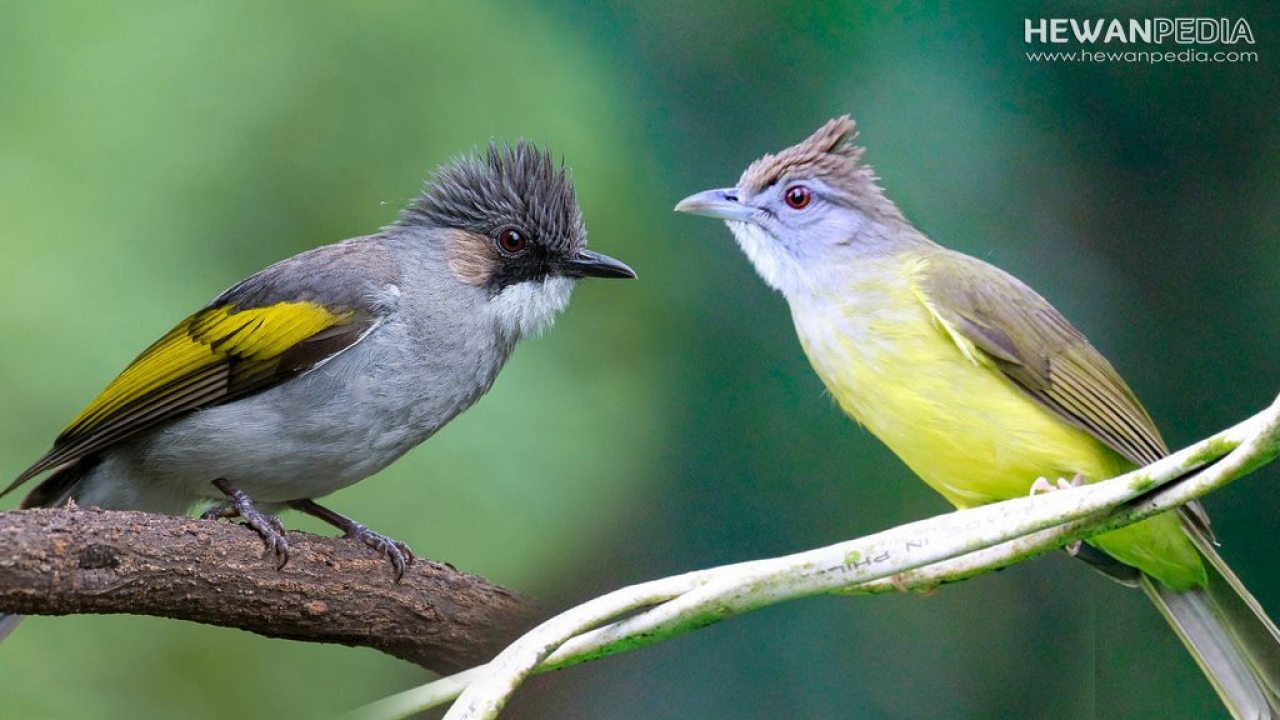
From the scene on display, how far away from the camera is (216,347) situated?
73.1 inches

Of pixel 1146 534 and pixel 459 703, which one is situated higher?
pixel 1146 534

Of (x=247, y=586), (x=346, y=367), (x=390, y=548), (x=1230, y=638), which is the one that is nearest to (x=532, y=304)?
(x=346, y=367)

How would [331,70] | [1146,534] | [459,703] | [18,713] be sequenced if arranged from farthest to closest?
1. [331,70]
2. [18,713]
3. [1146,534]
4. [459,703]

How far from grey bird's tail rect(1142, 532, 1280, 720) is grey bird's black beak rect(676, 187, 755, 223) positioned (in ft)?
2.04

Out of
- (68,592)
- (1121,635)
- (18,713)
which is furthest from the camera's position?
(18,713)

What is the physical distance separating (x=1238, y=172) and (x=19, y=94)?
2047 mm

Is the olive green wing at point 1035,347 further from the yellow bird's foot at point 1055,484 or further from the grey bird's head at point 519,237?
the grey bird's head at point 519,237

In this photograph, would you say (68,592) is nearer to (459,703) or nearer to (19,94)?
(459,703)

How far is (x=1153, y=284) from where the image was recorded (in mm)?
1809

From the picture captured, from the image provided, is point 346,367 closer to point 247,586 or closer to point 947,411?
point 247,586

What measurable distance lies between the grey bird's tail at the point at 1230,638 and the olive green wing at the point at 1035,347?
5.9 inches

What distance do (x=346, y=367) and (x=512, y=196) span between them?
1.08ft

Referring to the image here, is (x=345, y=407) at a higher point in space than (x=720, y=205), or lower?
lower

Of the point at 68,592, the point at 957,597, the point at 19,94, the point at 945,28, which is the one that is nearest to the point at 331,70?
the point at 19,94
